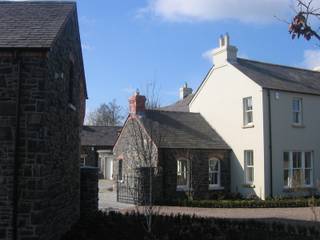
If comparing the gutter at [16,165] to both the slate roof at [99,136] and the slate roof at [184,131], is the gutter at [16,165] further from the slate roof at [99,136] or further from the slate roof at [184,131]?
the slate roof at [99,136]

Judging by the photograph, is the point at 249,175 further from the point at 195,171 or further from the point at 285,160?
the point at 195,171

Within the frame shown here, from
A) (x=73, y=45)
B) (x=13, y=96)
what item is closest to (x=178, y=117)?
(x=73, y=45)

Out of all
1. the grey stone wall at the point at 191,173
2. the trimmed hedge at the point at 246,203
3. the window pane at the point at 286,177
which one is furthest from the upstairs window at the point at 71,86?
the window pane at the point at 286,177

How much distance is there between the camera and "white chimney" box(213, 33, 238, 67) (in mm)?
29663

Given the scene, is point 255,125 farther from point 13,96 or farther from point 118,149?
point 13,96

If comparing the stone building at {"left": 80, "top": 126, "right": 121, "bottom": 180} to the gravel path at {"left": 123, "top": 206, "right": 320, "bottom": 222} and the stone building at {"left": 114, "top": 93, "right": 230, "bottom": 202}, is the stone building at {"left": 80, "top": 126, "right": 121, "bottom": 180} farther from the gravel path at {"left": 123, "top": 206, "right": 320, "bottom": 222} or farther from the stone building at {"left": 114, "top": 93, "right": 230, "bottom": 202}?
the gravel path at {"left": 123, "top": 206, "right": 320, "bottom": 222}

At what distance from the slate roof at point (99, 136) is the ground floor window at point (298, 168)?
23.9 meters

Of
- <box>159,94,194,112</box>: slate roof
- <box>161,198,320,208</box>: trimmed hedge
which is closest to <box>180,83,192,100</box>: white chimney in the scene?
<box>159,94,194,112</box>: slate roof

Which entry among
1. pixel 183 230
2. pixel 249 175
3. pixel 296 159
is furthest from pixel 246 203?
pixel 183 230

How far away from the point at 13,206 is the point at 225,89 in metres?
20.3

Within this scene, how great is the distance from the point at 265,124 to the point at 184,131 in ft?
16.4

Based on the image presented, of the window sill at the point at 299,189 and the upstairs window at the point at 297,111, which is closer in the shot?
the window sill at the point at 299,189

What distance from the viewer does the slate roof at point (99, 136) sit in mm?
49781

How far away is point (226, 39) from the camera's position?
3025 cm
